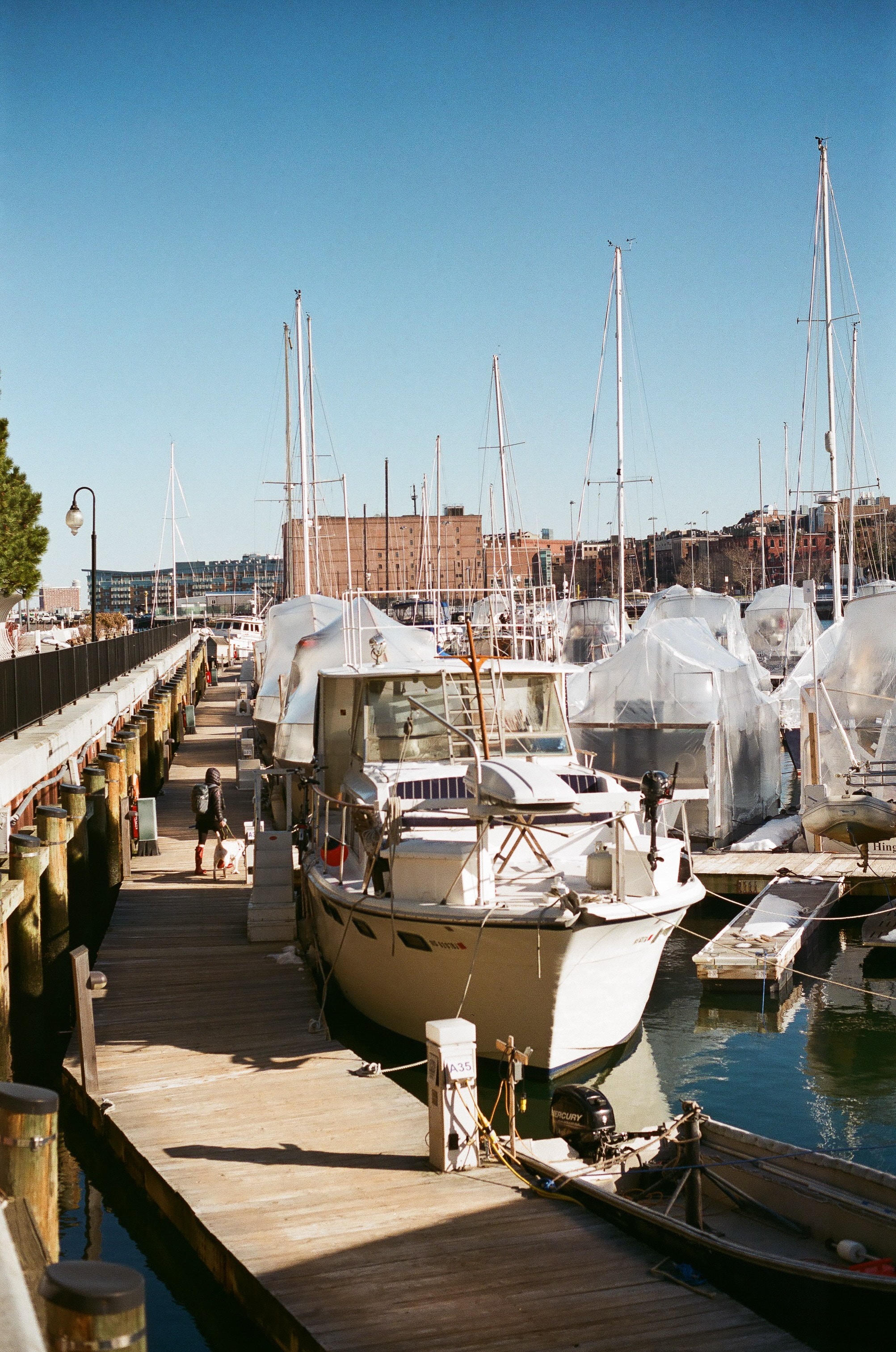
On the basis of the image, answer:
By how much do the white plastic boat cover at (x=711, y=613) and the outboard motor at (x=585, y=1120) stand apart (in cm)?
3167

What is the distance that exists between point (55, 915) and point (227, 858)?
4.62 metres

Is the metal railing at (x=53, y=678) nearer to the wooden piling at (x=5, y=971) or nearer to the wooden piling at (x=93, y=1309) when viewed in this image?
the wooden piling at (x=5, y=971)

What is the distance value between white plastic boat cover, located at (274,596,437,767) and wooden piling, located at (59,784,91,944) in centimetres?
569

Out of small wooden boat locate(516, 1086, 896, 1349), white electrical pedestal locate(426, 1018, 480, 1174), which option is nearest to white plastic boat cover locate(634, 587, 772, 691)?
small wooden boat locate(516, 1086, 896, 1349)

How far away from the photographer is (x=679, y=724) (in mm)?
23750

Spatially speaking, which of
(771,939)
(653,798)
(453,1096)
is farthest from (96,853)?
(453,1096)

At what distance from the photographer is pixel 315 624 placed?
101ft

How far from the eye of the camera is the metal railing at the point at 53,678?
17484mm

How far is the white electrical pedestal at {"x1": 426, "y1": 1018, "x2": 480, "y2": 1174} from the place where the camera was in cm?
871

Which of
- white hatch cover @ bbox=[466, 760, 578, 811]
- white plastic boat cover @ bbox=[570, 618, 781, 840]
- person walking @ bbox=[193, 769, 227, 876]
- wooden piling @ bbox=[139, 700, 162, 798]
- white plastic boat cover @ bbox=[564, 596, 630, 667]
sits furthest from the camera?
white plastic boat cover @ bbox=[564, 596, 630, 667]

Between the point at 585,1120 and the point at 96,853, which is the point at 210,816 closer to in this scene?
the point at 96,853

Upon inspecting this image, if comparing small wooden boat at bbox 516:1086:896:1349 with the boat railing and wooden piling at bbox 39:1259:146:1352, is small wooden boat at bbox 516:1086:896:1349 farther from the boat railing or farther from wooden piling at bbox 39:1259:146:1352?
wooden piling at bbox 39:1259:146:1352

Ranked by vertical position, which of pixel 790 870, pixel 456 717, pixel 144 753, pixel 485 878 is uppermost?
pixel 456 717

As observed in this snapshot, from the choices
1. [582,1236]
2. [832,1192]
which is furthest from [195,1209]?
[832,1192]
